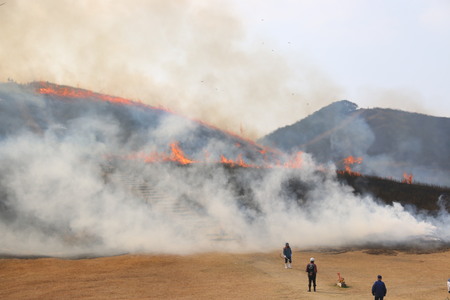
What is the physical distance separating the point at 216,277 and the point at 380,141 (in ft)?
183

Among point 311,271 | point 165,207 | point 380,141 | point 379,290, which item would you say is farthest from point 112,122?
point 379,290

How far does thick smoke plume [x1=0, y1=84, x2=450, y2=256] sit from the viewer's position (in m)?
22.6

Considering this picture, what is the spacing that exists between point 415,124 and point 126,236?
58923 millimetres

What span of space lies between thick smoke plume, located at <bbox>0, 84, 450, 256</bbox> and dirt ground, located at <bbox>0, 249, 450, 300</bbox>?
2.24 metres

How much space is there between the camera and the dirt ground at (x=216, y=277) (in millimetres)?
14367

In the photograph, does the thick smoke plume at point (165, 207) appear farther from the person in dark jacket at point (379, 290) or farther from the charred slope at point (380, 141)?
the charred slope at point (380, 141)

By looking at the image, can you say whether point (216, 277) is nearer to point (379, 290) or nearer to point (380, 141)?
point (379, 290)

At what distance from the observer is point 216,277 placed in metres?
17.0

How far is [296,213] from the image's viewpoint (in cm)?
2991

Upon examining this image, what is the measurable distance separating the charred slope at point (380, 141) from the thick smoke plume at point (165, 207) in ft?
95.7

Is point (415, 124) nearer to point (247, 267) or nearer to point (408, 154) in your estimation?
point (408, 154)

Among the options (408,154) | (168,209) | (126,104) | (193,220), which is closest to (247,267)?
(193,220)

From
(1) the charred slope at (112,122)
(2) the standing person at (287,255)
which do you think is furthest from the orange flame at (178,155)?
(2) the standing person at (287,255)

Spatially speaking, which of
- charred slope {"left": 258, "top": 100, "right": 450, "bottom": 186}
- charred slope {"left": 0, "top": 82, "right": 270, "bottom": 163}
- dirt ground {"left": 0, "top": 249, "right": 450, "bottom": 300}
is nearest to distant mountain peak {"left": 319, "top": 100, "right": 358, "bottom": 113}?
charred slope {"left": 258, "top": 100, "right": 450, "bottom": 186}
